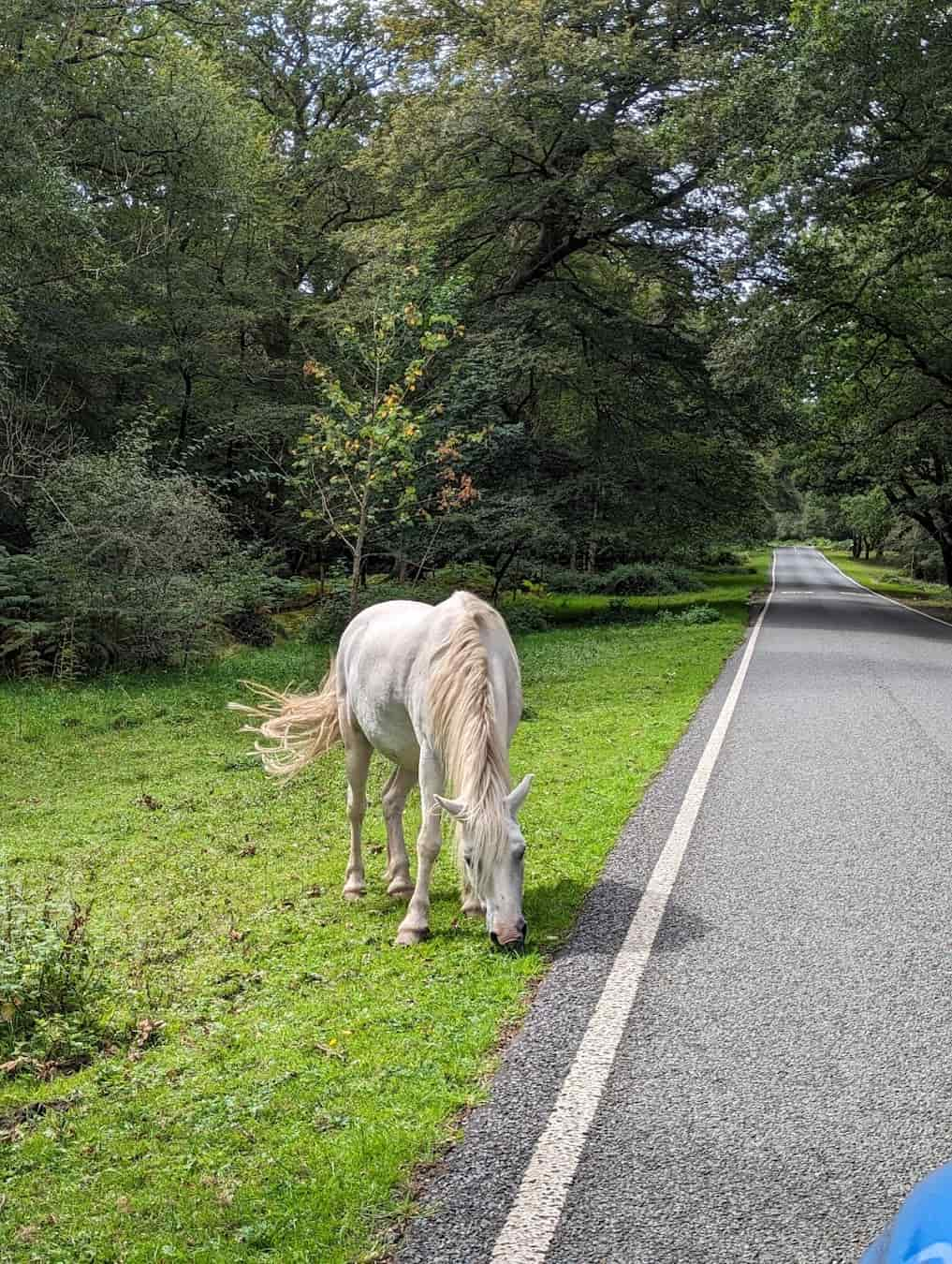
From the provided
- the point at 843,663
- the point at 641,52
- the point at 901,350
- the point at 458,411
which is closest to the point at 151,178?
the point at 458,411

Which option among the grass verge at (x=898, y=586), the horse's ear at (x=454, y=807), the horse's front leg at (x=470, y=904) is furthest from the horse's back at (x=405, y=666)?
the grass verge at (x=898, y=586)

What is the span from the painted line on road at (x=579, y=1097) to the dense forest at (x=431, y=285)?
30.5 feet

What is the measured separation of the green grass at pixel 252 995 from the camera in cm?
312

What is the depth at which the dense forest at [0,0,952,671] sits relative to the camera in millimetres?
16078

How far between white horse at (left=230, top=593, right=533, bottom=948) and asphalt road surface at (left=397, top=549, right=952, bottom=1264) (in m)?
0.61

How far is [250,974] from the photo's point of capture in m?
5.16

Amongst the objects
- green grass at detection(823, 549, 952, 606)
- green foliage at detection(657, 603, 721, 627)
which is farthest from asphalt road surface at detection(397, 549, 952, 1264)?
green grass at detection(823, 549, 952, 606)

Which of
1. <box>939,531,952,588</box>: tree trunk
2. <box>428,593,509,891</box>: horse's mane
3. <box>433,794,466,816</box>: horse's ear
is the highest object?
<box>939,531,952,588</box>: tree trunk

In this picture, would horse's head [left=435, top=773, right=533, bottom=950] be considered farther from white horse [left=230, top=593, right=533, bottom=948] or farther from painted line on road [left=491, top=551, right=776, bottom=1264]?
painted line on road [left=491, top=551, right=776, bottom=1264]

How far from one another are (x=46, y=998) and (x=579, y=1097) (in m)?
2.64

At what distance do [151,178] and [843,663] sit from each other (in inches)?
691

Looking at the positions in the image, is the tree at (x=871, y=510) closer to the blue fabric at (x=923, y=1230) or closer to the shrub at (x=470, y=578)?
the shrub at (x=470, y=578)

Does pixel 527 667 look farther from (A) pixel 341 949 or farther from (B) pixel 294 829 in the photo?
(A) pixel 341 949

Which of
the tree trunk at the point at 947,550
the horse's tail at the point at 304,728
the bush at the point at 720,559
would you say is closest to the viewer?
the horse's tail at the point at 304,728
